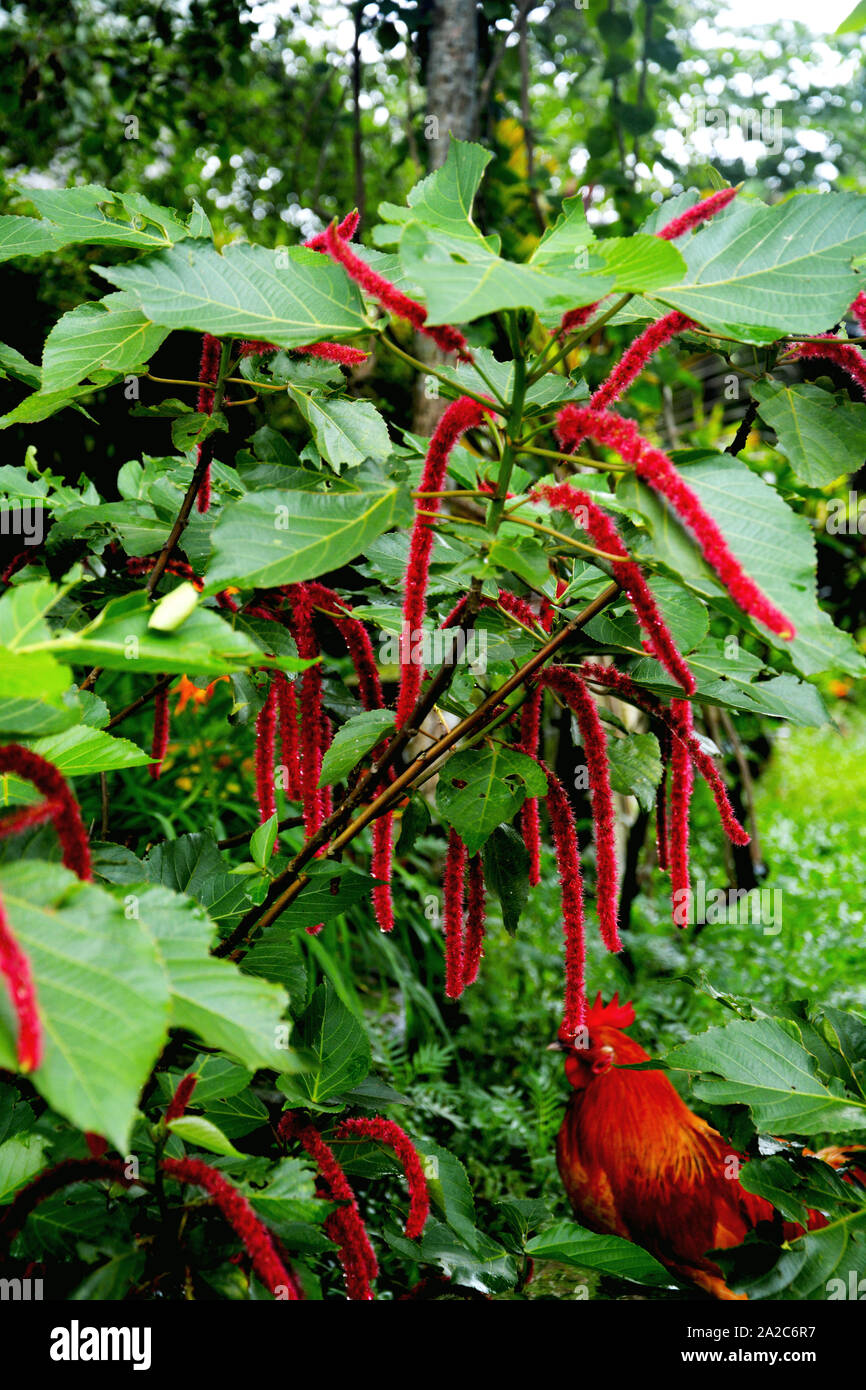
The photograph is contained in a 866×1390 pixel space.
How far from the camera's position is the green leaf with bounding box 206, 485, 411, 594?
1.76ft

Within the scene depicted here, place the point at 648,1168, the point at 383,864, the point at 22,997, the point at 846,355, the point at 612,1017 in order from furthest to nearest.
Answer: the point at 612,1017
the point at 648,1168
the point at 383,864
the point at 846,355
the point at 22,997

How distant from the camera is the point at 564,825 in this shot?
31.3 inches

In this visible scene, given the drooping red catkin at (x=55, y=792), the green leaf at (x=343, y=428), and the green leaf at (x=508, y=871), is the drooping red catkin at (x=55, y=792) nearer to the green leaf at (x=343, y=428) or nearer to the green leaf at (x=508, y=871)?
the green leaf at (x=343, y=428)

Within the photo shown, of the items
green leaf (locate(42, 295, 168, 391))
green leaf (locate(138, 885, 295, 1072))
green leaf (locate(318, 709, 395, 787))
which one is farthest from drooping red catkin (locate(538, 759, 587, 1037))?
green leaf (locate(42, 295, 168, 391))

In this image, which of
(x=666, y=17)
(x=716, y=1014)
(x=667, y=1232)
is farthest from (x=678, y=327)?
(x=666, y=17)

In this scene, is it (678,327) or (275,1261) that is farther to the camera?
(678,327)

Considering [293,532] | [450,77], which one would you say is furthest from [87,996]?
[450,77]

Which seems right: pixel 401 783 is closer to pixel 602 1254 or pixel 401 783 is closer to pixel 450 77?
pixel 602 1254

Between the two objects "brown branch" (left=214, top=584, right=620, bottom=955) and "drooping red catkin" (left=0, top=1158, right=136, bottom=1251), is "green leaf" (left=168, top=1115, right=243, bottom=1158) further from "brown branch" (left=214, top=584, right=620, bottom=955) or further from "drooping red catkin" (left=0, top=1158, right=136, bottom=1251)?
"brown branch" (left=214, top=584, right=620, bottom=955)

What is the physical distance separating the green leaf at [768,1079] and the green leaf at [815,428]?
441mm

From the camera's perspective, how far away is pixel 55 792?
444 mm

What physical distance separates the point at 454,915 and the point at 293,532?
1.26 ft
